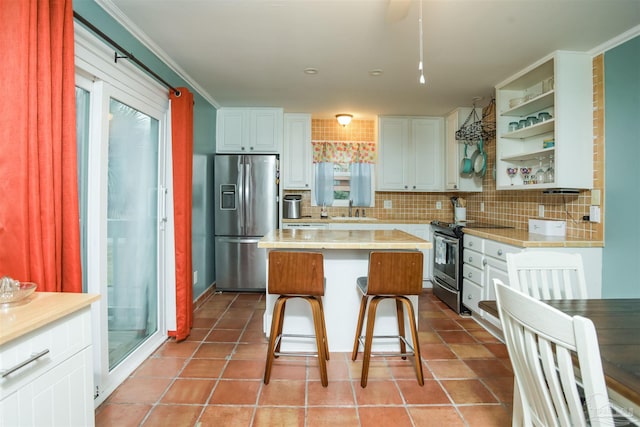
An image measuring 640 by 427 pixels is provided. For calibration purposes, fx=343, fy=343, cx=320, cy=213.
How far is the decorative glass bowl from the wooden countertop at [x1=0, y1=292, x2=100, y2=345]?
0.02 m

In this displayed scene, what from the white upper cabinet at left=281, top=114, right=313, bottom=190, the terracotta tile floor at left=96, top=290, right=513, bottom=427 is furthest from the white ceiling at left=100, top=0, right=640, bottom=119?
the terracotta tile floor at left=96, top=290, right=513, bottom=427

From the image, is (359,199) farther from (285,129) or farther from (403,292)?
(403,292)

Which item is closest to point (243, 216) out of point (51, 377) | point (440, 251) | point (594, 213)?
point (440, 251)

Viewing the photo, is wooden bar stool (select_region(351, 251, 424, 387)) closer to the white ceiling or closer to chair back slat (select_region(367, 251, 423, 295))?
chair back slat (select_region(367, 251, 423, 295))

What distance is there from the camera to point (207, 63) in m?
3.04

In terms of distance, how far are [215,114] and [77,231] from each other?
127 inches

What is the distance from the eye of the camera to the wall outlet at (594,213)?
107 inches

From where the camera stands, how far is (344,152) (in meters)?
5.16

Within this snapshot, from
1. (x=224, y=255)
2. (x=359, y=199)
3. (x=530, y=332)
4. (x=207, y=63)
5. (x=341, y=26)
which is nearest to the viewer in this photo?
(x=530, y=332)

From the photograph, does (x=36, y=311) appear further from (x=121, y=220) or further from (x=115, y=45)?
(x=115, y=45)

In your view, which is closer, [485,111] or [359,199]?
[485,111]

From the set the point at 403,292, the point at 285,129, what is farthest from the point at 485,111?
the point at 403,292

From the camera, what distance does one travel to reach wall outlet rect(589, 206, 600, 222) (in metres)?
2.71

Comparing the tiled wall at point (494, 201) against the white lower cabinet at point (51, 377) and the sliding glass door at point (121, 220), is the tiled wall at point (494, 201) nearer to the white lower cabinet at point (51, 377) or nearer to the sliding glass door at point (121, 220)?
the sliding glass door at point (121, 220)
